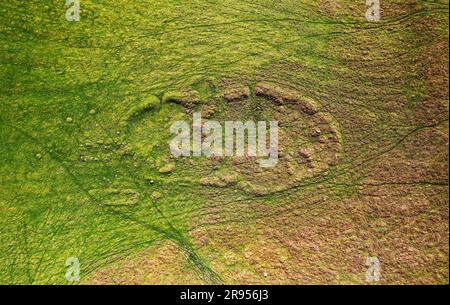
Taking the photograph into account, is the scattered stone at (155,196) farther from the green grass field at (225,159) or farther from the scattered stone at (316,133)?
the scattered stone at (316,133)

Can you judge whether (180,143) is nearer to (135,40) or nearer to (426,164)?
(135,40)

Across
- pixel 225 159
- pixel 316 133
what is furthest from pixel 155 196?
pixel 316 133

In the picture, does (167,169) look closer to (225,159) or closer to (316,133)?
(225,159)

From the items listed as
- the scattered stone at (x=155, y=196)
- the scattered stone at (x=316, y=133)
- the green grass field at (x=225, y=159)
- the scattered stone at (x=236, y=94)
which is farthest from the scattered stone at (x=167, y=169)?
the scattered stone at (x=316, y=133)

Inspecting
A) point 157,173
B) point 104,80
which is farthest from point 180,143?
point 104,80
